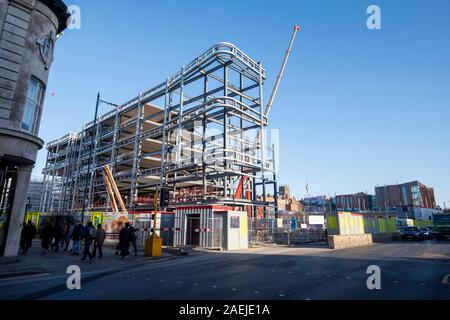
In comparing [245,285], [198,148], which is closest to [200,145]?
[198,148]

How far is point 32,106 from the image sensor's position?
15.0m

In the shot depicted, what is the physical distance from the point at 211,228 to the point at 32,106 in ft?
42.2

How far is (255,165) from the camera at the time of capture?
3066cm

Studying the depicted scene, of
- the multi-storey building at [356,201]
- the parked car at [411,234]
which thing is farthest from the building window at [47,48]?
the multi-storey building at [356,201]

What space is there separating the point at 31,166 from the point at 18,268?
18.2ft

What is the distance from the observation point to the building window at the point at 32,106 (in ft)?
47.6

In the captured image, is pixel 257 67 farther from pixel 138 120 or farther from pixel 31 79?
pixel 31 79

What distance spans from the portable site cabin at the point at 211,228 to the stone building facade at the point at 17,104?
1044cm

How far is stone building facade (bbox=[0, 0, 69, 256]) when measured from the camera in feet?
43.9

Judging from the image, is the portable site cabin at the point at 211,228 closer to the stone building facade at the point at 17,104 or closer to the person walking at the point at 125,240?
the person walking at the point at 125,240

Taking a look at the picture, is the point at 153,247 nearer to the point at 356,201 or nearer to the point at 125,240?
the point at 125,240
